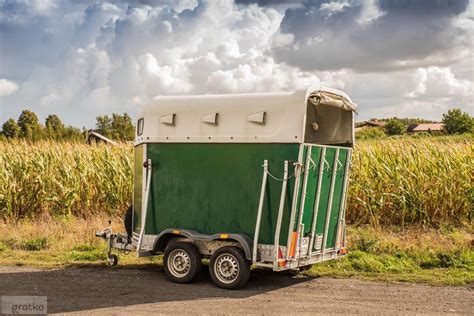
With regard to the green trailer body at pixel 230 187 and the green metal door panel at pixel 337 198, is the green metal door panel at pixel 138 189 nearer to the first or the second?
the green trailer body at pixel 230 187

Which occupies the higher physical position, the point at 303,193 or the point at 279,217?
the point at 303,193

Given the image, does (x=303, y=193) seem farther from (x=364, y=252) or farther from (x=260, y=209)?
(x=364, y=252)

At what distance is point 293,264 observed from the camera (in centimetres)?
905

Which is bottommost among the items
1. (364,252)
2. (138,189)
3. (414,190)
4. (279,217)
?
(364,252)

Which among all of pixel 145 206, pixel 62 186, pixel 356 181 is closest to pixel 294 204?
pixel 145 206

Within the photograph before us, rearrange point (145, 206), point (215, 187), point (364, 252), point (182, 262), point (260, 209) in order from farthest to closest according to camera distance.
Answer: point (364, 252)
point (145, 206)
point (182, 262)
point (215, 187)
point (260, 209)

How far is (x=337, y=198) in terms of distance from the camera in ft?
33.0

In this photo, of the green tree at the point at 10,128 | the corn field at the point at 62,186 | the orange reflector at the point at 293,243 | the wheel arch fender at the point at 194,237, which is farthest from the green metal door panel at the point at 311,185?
the green tree at the point at 10,128

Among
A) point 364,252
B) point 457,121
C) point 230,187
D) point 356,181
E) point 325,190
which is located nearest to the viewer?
point 230,187

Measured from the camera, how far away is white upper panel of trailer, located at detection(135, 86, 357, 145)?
886 centimetres

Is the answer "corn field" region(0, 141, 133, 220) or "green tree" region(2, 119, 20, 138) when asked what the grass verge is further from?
"green tree" region(2, 119, 20, 138)

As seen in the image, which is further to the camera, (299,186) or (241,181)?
(241,181)

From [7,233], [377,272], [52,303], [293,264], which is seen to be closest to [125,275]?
[52,303]

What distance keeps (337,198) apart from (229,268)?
202cm
